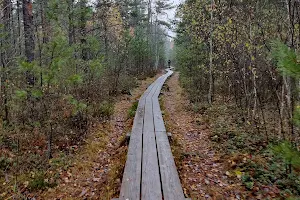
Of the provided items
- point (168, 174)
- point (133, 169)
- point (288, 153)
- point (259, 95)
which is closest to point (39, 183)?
point (133, 169)

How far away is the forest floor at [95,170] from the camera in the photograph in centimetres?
448

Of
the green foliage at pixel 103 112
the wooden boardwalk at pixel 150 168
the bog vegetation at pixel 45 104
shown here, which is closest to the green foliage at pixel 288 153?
the wooden boardwalk at pixel 150 168

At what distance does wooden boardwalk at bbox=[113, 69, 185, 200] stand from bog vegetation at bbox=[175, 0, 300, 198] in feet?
4.71

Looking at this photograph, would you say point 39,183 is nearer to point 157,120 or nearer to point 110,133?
point 110,133

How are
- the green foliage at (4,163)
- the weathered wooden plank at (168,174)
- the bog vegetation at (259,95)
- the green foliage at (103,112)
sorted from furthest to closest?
1. the green foliage at (103,112)
2. the green foliage at (4,163)
3. the bog vegetation at (259,95)
4. the weathered wooden plank at (168,174)

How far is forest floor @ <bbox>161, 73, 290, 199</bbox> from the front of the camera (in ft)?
14.0

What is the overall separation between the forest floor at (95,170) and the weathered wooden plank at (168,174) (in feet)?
2.77

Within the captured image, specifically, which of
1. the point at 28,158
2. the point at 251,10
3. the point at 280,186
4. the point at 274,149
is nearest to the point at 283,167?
the point at 280,186

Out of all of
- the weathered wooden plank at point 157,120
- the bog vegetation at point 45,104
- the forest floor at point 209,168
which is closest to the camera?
the forest floor at point 209,168

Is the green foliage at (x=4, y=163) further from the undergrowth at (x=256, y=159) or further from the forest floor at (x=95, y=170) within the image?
the undergrowth at (x=256, y=159)

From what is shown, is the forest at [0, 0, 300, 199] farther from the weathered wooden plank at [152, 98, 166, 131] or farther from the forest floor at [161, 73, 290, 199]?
the weathered wooden plank at [152, 98, 166, 131]

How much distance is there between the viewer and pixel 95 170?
5488 mm

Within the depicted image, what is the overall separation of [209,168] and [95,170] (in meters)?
2.60

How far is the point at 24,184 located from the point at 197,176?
3.48m
